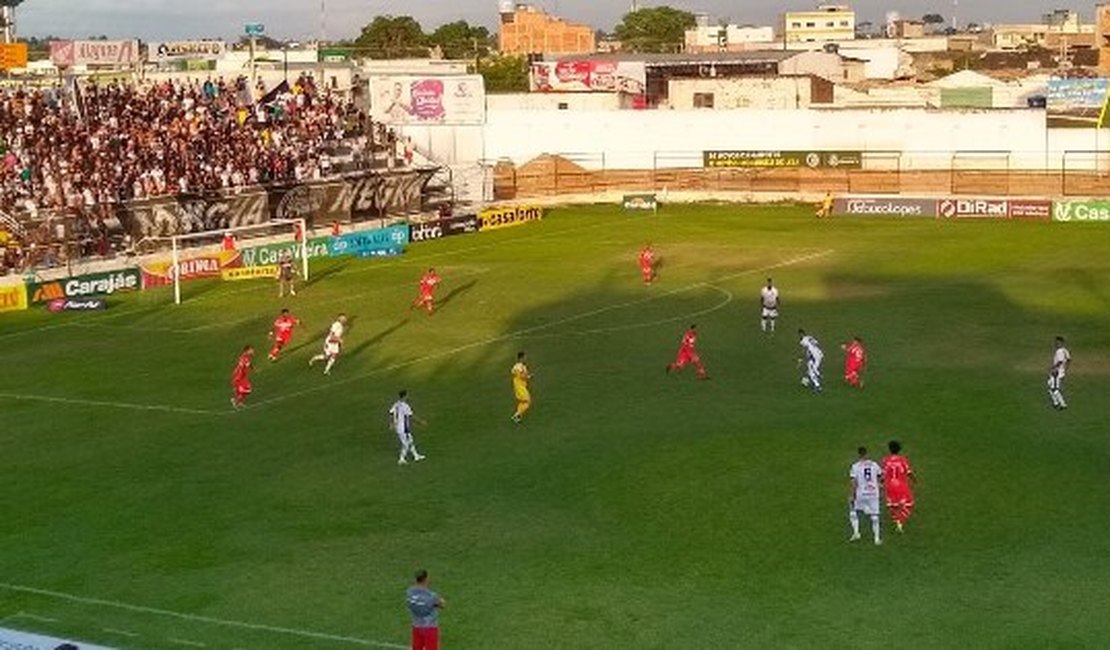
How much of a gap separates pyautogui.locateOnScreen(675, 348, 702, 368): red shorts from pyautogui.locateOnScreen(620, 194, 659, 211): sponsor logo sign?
1708 inches

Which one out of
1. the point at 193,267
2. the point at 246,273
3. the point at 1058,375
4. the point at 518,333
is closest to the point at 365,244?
the point at 246,273

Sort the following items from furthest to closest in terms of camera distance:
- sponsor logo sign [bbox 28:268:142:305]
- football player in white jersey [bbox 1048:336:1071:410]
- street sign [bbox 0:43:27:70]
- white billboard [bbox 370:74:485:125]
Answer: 1. white billboard [bbox 370:74:485:125]
2. street sign [bbox 0:43:27:70]
3. sponsor logo sign [bbox 28:268:142:305]
4. football player in white jersey [bbox 1048:336:1071:410]

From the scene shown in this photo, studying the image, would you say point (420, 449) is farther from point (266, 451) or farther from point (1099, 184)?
point (1099, 184)

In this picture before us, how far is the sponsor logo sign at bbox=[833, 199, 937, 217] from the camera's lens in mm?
74250

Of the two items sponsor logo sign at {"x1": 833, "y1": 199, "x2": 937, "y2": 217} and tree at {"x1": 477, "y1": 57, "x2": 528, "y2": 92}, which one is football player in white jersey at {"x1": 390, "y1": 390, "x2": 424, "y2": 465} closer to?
sponsor logo sign at {"x1": 833, "y1": 199, "x2": 937, "y2": 217}

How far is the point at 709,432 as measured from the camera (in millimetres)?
30688

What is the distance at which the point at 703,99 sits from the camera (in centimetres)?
10375

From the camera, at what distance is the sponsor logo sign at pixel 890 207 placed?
74.2m

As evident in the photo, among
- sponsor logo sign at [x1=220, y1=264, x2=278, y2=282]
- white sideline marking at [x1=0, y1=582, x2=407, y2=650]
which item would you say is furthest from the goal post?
white sideline marking at [x1=0, y1=582, x2=407, y2=650]

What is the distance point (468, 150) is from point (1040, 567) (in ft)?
235

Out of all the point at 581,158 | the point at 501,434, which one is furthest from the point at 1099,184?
the point at 501,434

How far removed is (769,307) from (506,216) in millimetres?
34815

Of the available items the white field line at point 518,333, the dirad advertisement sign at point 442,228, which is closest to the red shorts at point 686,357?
the white field line at point 518,333

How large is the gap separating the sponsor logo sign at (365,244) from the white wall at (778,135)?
28409mm
